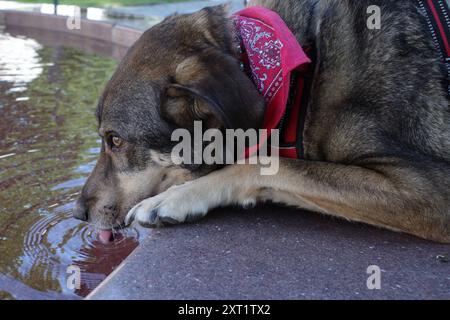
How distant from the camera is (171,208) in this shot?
314 centimetres

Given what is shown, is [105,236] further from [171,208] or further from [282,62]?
[282,62]

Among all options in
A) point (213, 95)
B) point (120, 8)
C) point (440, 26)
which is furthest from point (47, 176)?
point (120, 8)

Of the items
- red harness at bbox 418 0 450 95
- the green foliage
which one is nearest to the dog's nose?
red harness at bbox 418 0 450 95

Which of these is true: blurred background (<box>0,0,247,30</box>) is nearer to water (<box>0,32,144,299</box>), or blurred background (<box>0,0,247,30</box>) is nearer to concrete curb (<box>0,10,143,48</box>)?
concrete curb (<box>0,10,143,48</box>)

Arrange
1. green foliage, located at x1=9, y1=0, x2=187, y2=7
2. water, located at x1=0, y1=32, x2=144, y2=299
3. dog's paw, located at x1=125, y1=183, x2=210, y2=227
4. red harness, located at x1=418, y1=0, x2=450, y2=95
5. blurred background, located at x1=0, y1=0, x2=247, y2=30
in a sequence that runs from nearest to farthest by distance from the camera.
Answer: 1. dog's paw, located at x1=125, y1=183, x2=210, y2=227
2. red harness, located at x1=418, y1=0, x2=450, y2=95
3. water, located at x1=0, y1=32, x2=144, y2=299
4. blurred background, located at x1=0, y1=0, x2=247, y2=30
5. green foliage, located at x1=9, y1=0, x2=187, y2=7

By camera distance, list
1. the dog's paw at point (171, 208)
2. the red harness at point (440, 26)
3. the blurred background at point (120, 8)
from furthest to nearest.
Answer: the blurred background at point (120, 8)
the red harness at point (440, 26)
the dog's paw at point (171, 208)

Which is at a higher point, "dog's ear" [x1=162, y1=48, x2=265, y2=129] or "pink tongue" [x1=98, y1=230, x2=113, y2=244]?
"dog's ear" [x1=162, y1=48, x2=265, y2=129]

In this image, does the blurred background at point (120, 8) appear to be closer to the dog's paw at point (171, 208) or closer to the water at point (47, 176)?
the water at point (47, 176)

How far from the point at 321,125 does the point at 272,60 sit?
16.5 inches

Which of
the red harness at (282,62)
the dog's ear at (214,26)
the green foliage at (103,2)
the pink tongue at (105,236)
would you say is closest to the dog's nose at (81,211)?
the pink tongue at (105,236)

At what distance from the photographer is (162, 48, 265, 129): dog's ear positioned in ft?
9.37

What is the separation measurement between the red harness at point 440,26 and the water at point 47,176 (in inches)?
77.4

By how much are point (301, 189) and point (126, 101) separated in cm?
97

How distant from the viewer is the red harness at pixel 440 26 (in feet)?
10.6
